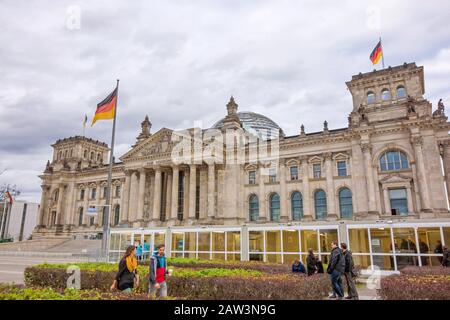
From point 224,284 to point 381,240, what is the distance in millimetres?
22426

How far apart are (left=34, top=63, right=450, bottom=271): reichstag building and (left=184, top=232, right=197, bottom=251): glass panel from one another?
0.38 ft

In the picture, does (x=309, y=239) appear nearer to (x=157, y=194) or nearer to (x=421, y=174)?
(x=421, y=174)

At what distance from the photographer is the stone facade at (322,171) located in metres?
42.5

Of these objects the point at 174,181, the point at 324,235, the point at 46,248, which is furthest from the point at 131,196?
the point at 324,235

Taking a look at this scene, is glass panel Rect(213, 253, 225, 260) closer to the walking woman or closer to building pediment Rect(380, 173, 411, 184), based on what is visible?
building pediment Rect(380, 173, 411, 184)

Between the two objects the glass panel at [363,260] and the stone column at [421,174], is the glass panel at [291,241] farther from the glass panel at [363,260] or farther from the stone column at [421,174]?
the stone column at [421,174]

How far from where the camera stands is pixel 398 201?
43219 millimetres

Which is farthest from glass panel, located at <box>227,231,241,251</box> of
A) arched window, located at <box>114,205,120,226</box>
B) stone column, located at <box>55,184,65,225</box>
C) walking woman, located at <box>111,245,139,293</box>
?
stone column, located at <box>55,184,65,225</box>

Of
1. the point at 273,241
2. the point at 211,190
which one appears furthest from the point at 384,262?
the point at 211,190

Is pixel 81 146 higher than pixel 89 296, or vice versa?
pixel 81 146

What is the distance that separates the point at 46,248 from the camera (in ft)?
199
